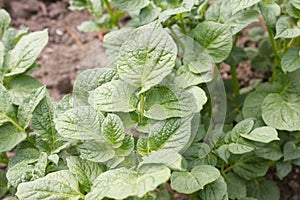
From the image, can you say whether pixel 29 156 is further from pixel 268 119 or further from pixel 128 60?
pixel 268 119

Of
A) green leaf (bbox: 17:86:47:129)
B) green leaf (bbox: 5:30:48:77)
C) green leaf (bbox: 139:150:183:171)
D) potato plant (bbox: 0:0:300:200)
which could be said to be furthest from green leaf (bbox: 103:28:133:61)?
green leaf (bbox: 139:150:183:171)

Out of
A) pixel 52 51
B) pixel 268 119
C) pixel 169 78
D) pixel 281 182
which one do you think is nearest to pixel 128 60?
pixel 169 78

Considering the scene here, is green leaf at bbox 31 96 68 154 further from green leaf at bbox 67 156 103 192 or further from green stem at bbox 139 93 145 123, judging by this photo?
green stem at bbox 139 93 145 123

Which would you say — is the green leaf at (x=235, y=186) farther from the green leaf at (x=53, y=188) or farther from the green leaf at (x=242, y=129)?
the green leaf at (x=53, y=188)

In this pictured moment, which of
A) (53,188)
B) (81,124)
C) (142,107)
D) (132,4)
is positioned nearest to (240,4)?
(132,4)

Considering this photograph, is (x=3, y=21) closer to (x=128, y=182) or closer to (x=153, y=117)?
(x=153, y=117)
